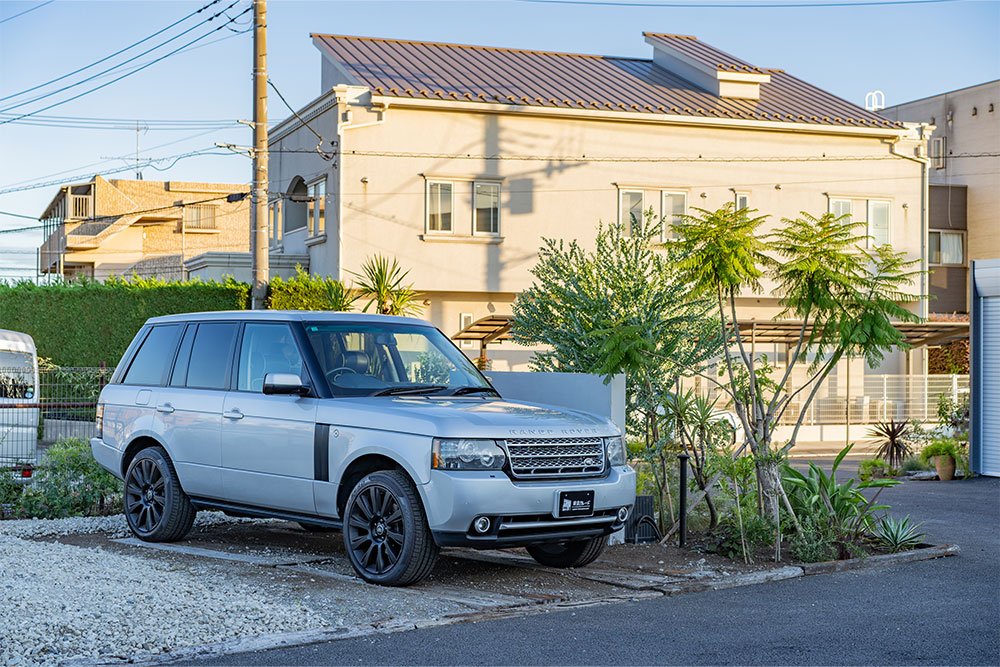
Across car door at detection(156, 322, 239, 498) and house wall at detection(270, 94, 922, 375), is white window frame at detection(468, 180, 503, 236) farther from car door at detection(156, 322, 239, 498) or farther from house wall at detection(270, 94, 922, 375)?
car door at detection(156, 322, 239, 498)

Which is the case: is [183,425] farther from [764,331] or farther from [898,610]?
[764,331]

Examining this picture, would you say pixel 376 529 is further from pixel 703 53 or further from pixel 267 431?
pixel 703 53

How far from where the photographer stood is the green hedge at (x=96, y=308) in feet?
88.7

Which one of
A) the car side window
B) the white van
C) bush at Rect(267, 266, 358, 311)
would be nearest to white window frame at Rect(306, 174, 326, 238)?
bush at Rect(267, 266, 358, 311)

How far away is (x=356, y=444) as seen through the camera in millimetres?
8359

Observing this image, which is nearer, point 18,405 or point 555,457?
point 555,457

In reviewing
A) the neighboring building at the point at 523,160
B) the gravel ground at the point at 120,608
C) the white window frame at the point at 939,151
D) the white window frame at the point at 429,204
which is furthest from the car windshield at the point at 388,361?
the white window frame at the point at 939,151

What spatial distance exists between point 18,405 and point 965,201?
38612 mm

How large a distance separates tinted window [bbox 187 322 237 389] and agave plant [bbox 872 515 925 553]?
5.78m

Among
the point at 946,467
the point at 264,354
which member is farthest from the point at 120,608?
the point at 946,467

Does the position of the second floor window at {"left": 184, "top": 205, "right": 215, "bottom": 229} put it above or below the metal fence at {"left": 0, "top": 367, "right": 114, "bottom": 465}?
above

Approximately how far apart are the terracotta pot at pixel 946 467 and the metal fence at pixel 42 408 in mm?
11982

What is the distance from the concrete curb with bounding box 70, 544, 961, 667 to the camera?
20.6 feet

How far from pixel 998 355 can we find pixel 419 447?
12.3 metres
